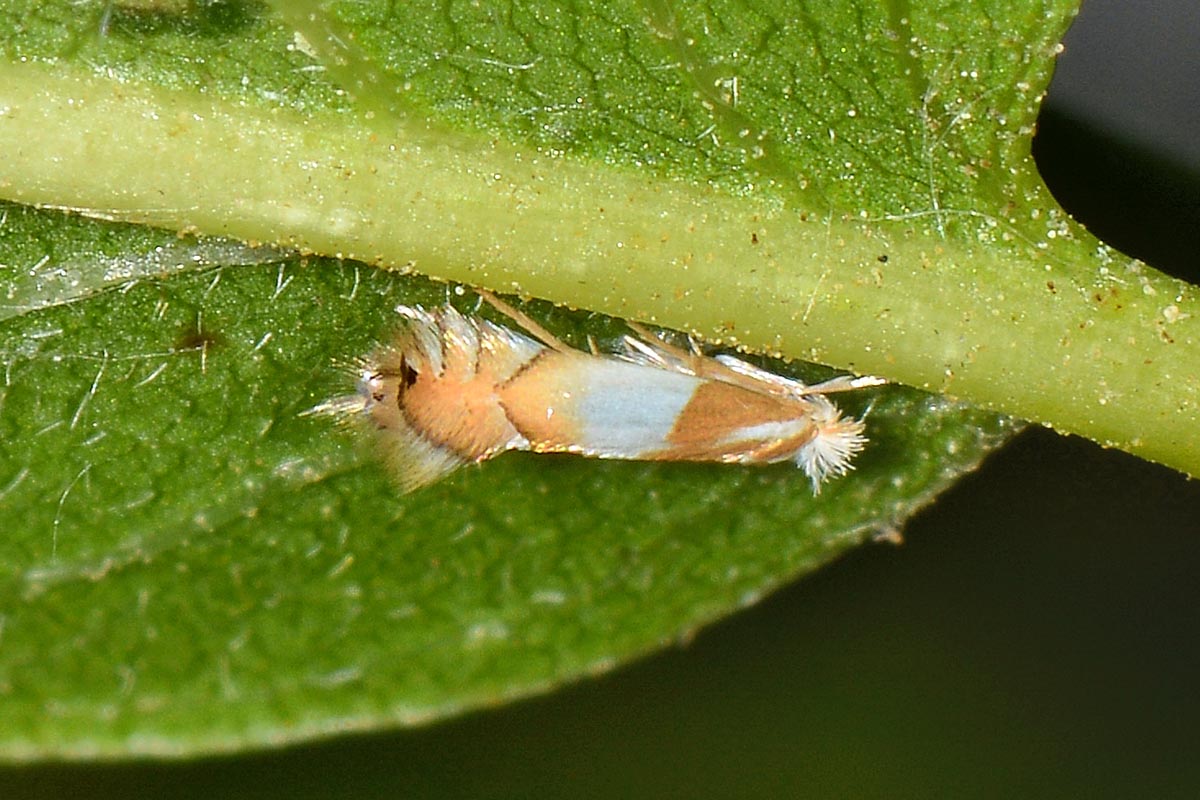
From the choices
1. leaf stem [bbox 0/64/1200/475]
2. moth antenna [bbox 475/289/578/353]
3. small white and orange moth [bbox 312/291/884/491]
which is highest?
leaf stem [bbox 0/64/1200/475]

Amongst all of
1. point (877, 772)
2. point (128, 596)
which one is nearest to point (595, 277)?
point (128, 596)

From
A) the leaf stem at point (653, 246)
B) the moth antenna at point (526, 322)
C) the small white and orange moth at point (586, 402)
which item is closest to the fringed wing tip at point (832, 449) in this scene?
the small white and orange moth at point (586, 402)

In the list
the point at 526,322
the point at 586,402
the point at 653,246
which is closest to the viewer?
the point at 653,246

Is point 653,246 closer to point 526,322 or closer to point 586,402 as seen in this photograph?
point 526,322

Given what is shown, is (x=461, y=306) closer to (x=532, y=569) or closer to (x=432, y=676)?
(x=532, y=569)

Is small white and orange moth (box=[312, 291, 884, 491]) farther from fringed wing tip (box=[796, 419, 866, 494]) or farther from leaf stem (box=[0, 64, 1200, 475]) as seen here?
leaf stem (box=[0, 64, 1200, 475])

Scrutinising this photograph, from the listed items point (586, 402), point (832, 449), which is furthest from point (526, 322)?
point (832, 449)

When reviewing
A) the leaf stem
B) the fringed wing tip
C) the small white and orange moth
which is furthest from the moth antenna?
the fringed wing tip

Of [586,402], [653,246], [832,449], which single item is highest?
[653,246]
